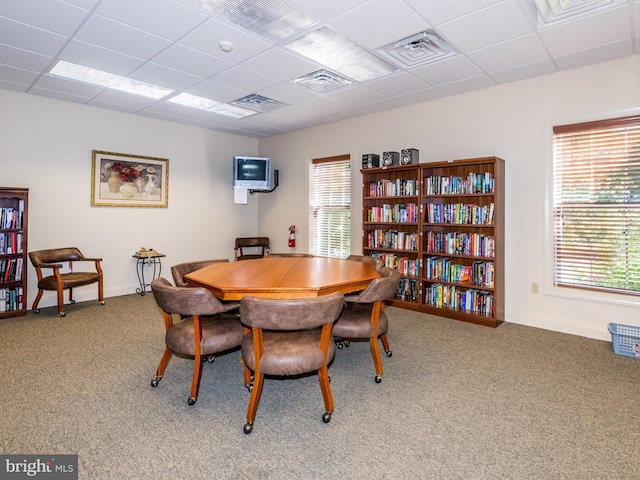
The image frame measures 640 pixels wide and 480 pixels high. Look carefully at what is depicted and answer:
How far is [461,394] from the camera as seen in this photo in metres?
2.54

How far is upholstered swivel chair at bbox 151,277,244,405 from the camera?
7.38 feet

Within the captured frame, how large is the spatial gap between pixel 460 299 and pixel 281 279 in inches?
106

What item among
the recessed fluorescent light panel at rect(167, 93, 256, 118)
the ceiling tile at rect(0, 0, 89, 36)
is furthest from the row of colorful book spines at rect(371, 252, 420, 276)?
the ceiling tile at rect(0, 0, 89, 36)

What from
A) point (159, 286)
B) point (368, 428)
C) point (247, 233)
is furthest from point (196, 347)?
point (247, 233)

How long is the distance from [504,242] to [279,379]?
10.1 ft

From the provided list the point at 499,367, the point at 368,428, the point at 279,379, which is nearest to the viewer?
the point at 368,428

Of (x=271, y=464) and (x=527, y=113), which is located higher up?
(x=527, y=113)

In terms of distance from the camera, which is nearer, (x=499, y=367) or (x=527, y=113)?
(x=499, y=367)

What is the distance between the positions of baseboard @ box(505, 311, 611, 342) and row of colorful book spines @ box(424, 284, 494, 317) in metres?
0.32

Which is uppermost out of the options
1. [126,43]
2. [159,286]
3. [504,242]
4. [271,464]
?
[126,43]

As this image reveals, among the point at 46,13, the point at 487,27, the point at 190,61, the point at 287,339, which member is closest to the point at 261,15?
the point at 190,61

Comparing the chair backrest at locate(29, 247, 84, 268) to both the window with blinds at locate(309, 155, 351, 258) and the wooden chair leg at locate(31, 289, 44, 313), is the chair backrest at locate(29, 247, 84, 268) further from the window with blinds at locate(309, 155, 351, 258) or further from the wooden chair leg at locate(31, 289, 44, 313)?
the window with blinds at locate(309, 155, 351, 258)

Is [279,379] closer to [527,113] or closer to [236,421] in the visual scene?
[236,421]

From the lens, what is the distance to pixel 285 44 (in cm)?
332
